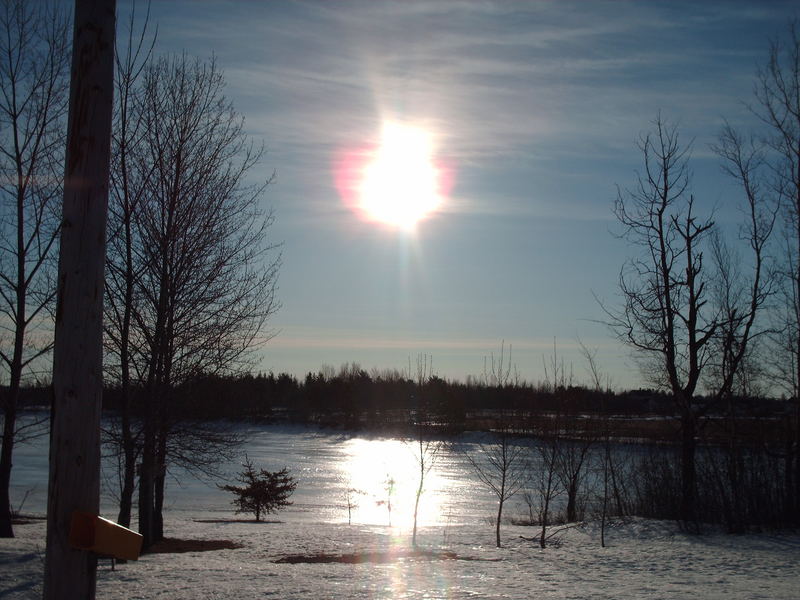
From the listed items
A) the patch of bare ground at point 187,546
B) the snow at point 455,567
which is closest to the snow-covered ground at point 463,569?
the snow at point 455,567

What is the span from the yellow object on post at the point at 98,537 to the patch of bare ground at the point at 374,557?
354 inches

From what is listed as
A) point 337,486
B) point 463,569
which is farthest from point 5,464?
point 337,486

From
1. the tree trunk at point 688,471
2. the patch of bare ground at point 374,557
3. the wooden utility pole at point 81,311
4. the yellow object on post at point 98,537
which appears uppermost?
the wooden utility pole at point 81,311

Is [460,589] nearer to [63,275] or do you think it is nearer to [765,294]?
[63,275]

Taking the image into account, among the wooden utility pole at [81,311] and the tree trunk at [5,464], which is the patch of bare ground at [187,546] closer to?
the tree trunk at [5,464]

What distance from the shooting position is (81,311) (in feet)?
11.7

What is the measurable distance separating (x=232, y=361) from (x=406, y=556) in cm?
489

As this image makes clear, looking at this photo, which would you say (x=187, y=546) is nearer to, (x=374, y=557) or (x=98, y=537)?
(x=374, y=557)

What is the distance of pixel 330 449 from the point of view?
72.1 meters

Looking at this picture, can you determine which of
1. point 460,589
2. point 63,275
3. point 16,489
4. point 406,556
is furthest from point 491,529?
point 16,489

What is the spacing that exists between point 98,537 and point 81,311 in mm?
1071

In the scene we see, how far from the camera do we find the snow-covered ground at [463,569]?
9062 mm

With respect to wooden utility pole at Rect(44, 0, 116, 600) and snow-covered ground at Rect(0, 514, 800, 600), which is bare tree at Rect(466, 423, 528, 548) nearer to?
snow-covered ground at Rect(0, 514, 800, 600)

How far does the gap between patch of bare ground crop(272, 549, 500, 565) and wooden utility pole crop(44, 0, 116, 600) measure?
896 cm
